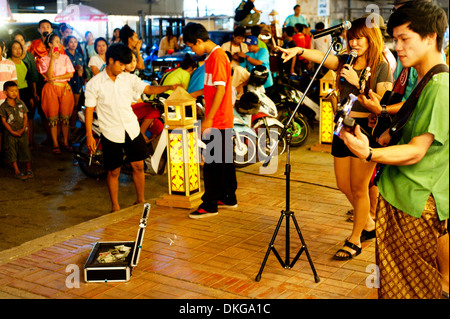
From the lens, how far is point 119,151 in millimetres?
6102

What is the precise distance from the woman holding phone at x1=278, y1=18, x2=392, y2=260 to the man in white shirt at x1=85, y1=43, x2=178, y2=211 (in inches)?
89.1

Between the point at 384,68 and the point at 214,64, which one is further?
the point at 214,64

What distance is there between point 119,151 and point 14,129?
274cm

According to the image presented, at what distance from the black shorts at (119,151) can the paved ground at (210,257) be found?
549 mm

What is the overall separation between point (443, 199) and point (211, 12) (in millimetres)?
23171

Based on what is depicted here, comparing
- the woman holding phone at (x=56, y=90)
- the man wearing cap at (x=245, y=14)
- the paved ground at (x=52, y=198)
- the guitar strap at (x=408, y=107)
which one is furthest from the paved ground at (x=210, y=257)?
the man wearing cap at (x=245, y=14)

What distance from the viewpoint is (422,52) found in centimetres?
280

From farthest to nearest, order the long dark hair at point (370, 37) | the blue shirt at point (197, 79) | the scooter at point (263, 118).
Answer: the scooter at point (263, 118)
the blue shirt at point (197, 79)
the long dark hair at point (370, 37)

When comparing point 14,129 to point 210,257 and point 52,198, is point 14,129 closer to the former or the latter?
point 52,198

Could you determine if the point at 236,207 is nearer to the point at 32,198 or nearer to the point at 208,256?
the point at 208,256

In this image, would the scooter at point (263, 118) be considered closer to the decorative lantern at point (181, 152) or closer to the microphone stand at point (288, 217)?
the decorative lantern at point (181, 152)

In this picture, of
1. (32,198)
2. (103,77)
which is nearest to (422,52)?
(103,77)

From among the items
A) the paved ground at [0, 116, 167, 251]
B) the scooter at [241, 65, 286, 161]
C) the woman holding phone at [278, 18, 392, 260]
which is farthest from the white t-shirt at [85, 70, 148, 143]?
the scooter at [241, 65, 286, 161]

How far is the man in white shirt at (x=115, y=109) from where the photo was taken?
5902 mm
